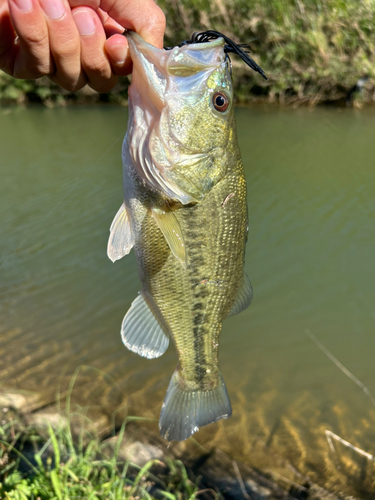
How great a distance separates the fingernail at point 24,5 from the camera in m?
1.36

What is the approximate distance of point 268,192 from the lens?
7.55m

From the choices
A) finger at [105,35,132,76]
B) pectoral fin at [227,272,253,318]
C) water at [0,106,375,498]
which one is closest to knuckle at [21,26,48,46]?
finger at [105,35,132,76]

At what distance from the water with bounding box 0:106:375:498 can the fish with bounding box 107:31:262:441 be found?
1.91 m

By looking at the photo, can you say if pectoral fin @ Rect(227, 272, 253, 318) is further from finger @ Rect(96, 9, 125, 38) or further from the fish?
finger @ Rect(96, 9, 125, 38)

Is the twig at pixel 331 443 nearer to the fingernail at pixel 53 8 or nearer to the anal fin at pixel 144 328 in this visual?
the anal fin at pixel 144 328

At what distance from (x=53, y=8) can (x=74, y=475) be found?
241cm

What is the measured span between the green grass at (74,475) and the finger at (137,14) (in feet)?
7.63

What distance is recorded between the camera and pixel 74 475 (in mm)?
2352

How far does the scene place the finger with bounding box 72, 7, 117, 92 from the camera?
A: 5.09ft

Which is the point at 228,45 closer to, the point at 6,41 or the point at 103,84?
the point at 103,84

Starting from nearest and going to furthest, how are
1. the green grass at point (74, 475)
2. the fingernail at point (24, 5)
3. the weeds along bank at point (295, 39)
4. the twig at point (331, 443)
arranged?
the fingernail at point (24, 5) < the green grass at point (74, 475) < the twig at point (331, 443) < the weeds along bank at point (295, 39)

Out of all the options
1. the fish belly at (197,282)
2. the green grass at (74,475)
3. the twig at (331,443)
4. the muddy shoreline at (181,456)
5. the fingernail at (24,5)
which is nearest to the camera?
the fingernail at (24,5)

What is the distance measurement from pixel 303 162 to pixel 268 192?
6.80ft

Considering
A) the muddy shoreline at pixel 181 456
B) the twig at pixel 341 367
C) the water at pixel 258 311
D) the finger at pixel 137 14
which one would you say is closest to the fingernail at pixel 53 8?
the finger at pixel 137 14
